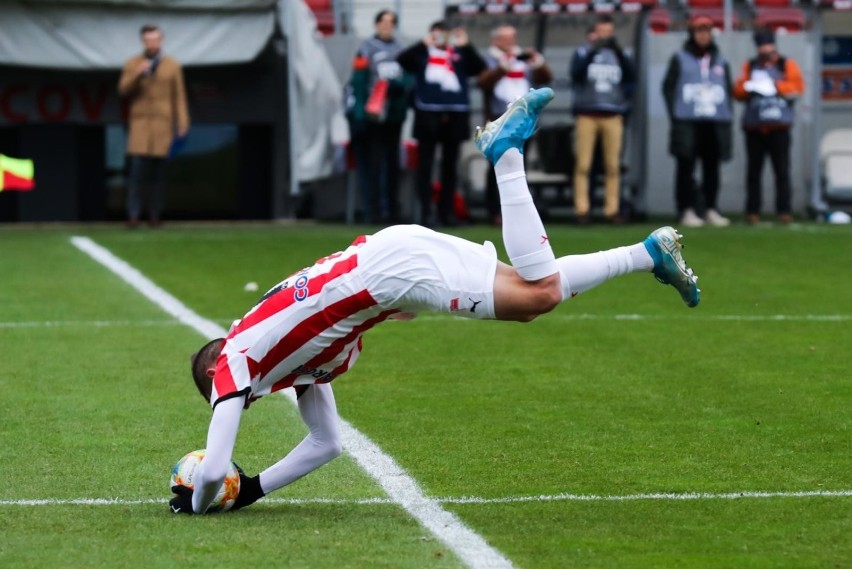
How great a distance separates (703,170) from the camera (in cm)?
1869

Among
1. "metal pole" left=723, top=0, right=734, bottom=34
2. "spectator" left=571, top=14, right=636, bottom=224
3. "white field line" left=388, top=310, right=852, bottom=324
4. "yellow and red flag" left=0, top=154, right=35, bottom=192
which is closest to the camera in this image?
"yellow and red flag" left=0, top=154, right=35, bottom=192

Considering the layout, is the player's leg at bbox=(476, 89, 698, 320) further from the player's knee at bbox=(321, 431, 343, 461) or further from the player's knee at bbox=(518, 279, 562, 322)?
the player's knee at bbox=(321, 431, 343, 461)

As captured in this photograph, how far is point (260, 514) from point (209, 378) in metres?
0.53

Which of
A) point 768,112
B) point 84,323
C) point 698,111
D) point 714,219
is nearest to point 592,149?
point 698,111

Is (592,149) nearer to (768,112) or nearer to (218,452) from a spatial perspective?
(768,112)

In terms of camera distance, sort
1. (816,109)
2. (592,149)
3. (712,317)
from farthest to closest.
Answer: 1. (816,109)
2. (592,149)
3. (712,317)

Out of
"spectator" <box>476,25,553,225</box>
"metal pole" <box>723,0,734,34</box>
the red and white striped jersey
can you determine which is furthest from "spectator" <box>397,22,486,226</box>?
the red and white striped jersey

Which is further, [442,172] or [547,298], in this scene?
[442,172]

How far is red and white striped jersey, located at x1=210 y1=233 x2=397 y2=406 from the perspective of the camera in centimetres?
609

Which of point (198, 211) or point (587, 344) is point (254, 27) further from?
point (587, 344)

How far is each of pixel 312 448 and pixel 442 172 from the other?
11.6 meters

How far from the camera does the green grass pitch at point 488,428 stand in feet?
18.4

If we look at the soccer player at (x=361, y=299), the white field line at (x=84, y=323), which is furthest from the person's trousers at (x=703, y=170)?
the soccer player at (x=361, y=299)

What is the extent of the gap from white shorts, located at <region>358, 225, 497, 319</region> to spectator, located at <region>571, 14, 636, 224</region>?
39.1 feet
